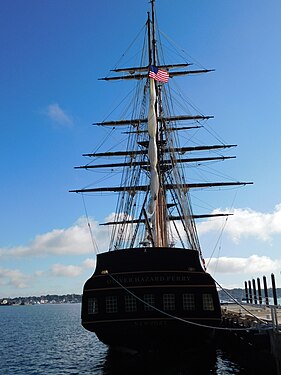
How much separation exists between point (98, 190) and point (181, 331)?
845 inches

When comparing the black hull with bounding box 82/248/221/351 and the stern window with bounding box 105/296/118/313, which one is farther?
the stern window with bounding box 105/296/118/313

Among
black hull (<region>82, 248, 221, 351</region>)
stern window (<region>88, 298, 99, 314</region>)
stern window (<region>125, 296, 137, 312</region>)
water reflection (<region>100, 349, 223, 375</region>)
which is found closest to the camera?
water reflection (<region>100, 349, 223, 375</region>)

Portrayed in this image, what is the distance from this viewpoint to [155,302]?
20.0 m

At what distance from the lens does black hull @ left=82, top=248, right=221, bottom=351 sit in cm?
1994

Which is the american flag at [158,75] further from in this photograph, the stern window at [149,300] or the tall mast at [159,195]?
the stern window at [149,300]

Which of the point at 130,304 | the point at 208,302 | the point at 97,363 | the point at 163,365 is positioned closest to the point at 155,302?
the point at 130,304

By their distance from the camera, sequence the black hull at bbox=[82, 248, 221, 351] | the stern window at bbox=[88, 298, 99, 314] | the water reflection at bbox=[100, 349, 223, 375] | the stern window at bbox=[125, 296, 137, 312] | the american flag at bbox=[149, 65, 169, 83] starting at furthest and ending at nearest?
the american flag at bbox=[149, 65, 169, 83] < the stern window at bbox=[88, 298, 99, 314] < the stern window at bbox=[125, 296, 137, 312] < the black hull at bbox=[82, 248, 221, 351] < the water reflection at bbox=[100, 349, 223, 375]

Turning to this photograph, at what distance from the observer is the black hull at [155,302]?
19938 millimetres

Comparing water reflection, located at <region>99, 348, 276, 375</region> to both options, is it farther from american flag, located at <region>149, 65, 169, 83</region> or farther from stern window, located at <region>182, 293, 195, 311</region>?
american flag, located at <region>149, 65, 169, 83</region>

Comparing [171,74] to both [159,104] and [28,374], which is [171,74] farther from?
[28,374]

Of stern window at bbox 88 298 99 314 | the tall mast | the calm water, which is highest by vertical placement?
the tall mast

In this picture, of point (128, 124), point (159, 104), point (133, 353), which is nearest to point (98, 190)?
point (128, 124)

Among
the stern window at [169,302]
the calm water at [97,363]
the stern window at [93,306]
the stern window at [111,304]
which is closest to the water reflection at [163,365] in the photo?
the calm water at [97,363]

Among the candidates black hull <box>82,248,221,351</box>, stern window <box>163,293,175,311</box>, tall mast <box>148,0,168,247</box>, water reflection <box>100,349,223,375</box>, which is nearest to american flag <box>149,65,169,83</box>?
tall mast <box>148,0,168,247</box>
